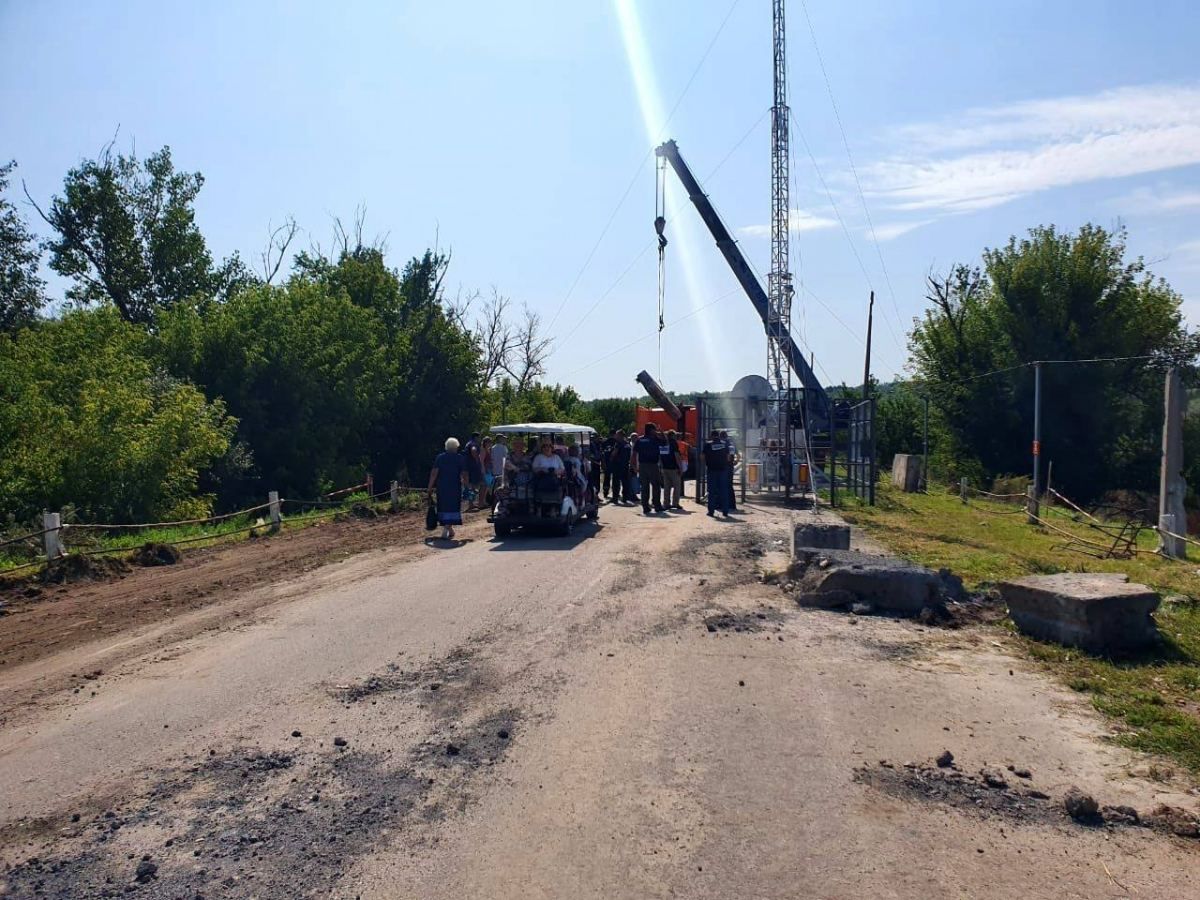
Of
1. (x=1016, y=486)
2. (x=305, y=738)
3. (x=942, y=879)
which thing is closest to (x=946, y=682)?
(x=942, y=879)

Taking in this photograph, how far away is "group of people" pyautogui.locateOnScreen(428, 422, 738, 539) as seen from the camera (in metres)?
17.8

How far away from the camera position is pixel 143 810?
17.7ft

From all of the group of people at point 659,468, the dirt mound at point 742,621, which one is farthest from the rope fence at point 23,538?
the group of people at point 659,468

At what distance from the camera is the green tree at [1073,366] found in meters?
38.8

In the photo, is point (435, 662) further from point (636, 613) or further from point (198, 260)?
point (198, 260)

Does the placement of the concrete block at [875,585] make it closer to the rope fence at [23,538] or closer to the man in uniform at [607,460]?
the rope fence at [23,538]

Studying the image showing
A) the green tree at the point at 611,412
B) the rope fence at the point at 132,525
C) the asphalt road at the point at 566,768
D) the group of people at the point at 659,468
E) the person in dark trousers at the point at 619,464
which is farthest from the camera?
the green tree at the point at 611,412

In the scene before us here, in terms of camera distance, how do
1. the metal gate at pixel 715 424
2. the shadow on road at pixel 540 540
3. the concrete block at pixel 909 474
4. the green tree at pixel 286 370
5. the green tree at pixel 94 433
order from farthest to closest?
the concrete block at pixel 909 474 → the green tree at pixel 286 370 → the metal gate at pixel 715 424 → the green tree at pixel 94 433 → the shadow on road at pixel 540 540

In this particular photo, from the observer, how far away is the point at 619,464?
81.3 feet

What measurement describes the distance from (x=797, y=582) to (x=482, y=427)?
29227mm

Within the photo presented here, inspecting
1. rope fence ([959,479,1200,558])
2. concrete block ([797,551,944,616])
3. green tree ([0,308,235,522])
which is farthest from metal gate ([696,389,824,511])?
concrete block ([797,551,944,616])

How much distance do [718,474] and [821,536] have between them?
7294 mm

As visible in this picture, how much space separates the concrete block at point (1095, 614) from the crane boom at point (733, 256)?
88.7ft

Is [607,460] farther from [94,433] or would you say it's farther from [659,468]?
[94,433]
